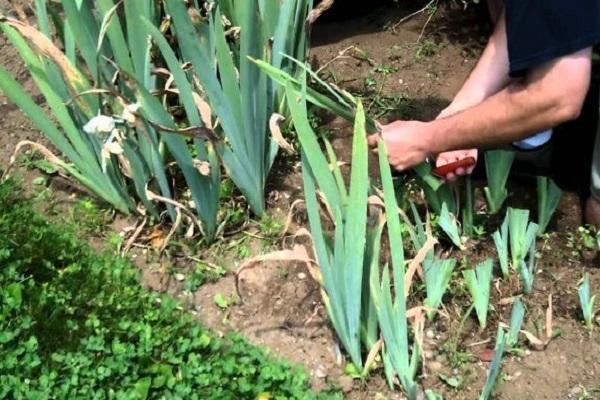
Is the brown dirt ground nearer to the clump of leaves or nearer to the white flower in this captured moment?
the clump of leaves

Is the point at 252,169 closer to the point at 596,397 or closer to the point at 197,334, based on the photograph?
the point at 197,334

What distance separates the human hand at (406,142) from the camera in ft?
6.19

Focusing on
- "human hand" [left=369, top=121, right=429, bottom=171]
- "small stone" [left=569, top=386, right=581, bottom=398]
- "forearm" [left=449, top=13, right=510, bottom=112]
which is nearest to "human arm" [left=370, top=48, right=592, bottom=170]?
"human hand" [left=369, top=121, right=429, bottom=171]

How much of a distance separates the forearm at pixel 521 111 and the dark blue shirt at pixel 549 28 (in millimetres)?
37

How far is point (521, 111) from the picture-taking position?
177cm

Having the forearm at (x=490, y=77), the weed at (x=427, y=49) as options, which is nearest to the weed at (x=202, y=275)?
the forearm at (x=490, y=77)

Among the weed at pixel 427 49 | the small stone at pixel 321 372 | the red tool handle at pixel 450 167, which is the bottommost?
the small stone at pixel 321 372

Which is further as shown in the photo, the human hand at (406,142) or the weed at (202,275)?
the weed at (202,275)

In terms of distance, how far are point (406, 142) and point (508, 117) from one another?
226mm

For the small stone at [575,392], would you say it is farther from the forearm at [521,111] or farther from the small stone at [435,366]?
the forearm at [521,111]

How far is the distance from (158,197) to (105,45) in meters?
0.37

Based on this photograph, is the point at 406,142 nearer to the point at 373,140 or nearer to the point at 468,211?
the point at 373,140

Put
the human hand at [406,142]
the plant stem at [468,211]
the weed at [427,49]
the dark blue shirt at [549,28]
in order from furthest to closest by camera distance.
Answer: the weed at [427,49], the plant stem at [468,211], the human hand at [406,142], the dark blue shirt at [549,28]

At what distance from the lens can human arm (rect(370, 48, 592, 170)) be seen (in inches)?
67.0
